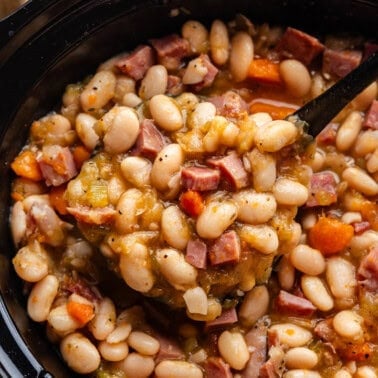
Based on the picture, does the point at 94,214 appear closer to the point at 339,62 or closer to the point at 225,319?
the point at 225,319

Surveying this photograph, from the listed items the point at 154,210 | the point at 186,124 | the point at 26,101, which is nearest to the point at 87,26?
the point at 26,101

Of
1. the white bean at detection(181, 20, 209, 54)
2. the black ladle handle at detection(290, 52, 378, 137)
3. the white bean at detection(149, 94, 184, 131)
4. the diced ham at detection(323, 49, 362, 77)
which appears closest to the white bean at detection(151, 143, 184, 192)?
the white bean at detection(149, 94, 184, 131)

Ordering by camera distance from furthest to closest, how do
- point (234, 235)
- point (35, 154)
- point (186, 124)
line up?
point (35, 154)
point (186, 124)
point (234, 235)

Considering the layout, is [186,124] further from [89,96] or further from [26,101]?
[26,101]

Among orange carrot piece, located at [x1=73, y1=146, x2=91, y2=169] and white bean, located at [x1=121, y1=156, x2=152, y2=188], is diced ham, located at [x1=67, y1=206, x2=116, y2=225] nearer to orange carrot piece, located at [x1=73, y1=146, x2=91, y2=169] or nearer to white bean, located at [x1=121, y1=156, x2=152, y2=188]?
white bean, located at [x1=121, y1=156, x2=152, y2=188]

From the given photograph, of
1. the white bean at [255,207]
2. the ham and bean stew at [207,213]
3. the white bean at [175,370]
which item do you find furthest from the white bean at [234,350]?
the white bean at [255,207]

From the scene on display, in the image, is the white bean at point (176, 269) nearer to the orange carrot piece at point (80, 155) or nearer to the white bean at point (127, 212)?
the white bean at point (127, 212)
